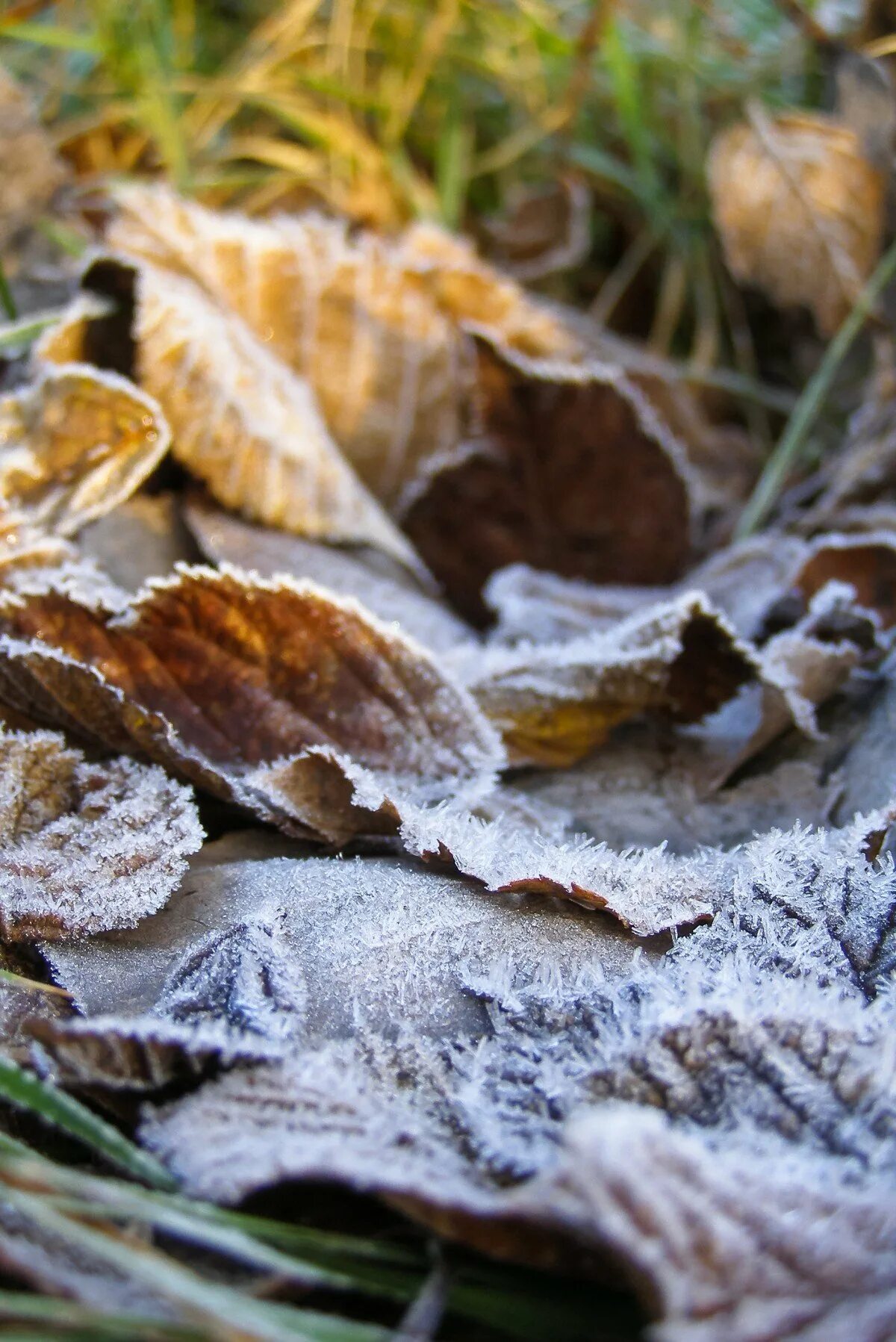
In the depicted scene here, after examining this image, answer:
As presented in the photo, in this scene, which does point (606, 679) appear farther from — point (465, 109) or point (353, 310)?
point (465, 109)

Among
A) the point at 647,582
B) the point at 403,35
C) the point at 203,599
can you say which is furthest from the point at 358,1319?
the point at 403,35

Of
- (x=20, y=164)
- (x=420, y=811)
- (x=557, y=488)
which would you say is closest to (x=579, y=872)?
(x=420, y=811)

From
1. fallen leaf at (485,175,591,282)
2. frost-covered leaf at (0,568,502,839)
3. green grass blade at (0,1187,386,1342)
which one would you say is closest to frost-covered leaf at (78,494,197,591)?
frost-covered leaf at (0,568,502,839)

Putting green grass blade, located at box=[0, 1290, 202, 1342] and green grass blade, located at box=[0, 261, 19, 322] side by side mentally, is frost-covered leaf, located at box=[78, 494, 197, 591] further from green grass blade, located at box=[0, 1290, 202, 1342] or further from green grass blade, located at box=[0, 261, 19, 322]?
green grass blade, located at box=[0, 1290, 202, 1342]

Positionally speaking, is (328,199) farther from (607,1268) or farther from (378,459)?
(607,1268)

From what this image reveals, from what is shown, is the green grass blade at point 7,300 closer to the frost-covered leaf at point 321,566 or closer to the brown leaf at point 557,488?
the frost-covered leaf at point 321,566

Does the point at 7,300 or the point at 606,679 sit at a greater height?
the point at 7,300
